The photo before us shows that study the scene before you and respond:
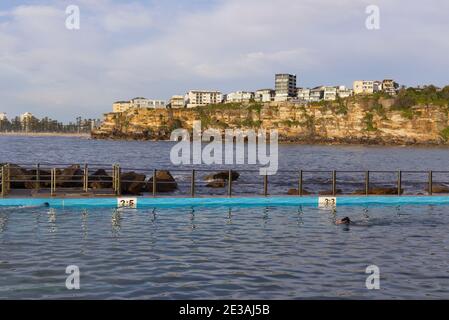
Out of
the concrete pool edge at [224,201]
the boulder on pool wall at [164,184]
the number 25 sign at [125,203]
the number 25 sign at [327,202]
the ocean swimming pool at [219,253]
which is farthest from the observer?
the boulder on pool wall at [164,184]

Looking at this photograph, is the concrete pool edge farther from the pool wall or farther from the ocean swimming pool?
the ocean swimming pool

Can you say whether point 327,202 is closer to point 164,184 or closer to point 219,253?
point 219,253

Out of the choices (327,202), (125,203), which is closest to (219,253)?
(125,203)

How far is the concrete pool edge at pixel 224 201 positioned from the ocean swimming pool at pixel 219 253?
0.68 metres

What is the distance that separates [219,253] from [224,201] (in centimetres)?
1043

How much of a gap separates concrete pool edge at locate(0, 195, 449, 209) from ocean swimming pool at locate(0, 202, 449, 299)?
0.68m

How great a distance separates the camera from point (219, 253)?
15742 millimetres

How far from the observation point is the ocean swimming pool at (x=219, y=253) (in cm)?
1203

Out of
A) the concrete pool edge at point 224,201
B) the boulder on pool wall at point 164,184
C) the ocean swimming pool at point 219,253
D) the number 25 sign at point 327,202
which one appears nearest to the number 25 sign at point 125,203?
the concrete pool edge at point 224,201

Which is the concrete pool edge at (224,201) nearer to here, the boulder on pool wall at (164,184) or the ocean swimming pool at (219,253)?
the ocean swimming pool at (219,253)

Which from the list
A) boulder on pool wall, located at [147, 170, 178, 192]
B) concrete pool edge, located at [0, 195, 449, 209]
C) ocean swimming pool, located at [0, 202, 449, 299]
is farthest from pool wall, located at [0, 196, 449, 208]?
boulder on pool wall, located at [147, 170, 178, 192]

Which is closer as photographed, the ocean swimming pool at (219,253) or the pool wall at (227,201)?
the ocean swimming pool at (219,253)

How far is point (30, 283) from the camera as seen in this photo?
12125 mm
